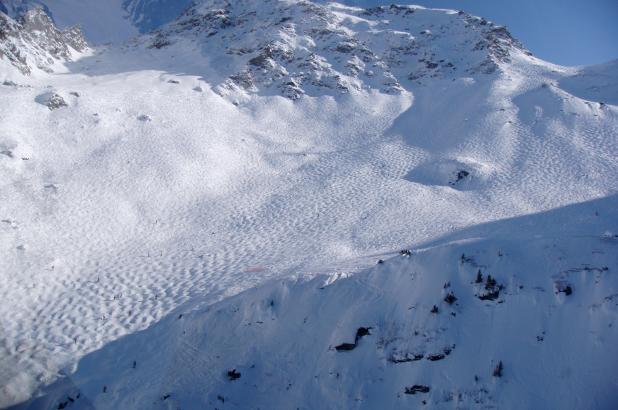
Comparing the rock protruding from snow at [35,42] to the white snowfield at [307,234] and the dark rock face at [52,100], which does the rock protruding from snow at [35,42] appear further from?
the dark rock face at [52,100]

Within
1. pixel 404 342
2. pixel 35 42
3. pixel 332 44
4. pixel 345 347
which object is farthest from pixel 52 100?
pixel 332 44

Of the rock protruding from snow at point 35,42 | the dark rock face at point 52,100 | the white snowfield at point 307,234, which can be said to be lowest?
the white snowfield at point 307,234

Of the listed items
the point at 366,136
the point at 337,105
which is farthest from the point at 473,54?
the point at 366,136

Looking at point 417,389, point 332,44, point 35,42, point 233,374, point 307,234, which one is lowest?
point 307,234

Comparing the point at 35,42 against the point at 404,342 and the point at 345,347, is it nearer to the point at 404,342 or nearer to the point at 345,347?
the point at 345,347

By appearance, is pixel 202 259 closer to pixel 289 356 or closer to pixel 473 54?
pixel 289 356

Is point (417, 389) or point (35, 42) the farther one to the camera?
point (35, 42)

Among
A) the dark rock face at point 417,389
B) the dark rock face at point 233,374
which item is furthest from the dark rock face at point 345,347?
the dark rock face at point 233,374
